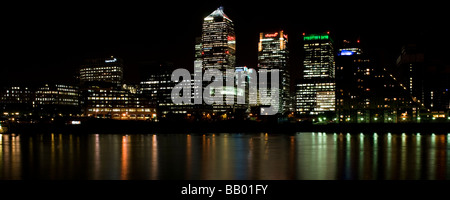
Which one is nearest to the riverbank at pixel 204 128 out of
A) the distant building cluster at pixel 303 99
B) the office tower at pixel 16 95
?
the distant building cluster at pixel 303 99

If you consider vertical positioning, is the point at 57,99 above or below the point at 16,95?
below

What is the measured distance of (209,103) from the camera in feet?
539

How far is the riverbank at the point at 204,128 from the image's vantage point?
92.0 meters

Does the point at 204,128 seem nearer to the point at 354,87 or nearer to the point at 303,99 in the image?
the point at 354,87

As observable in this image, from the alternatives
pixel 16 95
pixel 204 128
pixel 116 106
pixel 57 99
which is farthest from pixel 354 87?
pixel 16 95

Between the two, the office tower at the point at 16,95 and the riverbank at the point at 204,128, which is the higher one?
the office tower at the point at 16,95

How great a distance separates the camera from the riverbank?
92000 millimetres

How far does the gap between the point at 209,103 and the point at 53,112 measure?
52.5 meters

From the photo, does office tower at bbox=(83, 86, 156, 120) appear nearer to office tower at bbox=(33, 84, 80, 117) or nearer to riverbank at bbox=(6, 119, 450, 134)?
riverbank at bbox=(6, 119, 450, 134)

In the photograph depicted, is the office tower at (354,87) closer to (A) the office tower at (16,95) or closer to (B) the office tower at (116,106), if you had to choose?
(B) the office tower at (116,106)

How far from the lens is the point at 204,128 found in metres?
103
